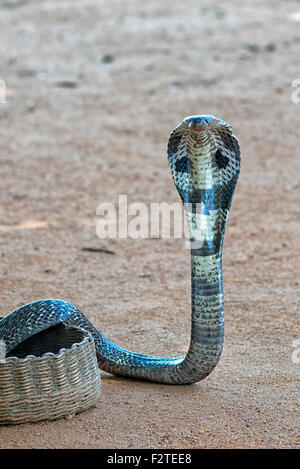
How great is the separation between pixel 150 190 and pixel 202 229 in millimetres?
4094

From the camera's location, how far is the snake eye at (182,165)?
3180 millimetres

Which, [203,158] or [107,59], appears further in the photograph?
[107,59]

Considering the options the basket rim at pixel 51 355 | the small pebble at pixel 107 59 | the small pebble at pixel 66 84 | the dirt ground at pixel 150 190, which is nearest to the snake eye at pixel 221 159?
the basket rim at pixel 51 355

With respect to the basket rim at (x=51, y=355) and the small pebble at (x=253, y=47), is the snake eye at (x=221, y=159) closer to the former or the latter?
the basket rim at (x=51, y=355)

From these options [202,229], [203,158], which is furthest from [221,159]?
[202,229]

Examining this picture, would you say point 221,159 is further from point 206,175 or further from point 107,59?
point 107,59

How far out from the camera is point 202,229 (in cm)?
316

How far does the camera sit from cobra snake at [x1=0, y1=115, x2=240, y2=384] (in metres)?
3.08

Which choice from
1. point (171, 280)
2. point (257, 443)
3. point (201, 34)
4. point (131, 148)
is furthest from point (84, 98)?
point (257, 443)

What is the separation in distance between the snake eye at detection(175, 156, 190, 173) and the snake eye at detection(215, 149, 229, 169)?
13 centimetres

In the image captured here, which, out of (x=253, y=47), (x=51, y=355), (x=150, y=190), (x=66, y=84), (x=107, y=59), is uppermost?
(x=253, y=47)

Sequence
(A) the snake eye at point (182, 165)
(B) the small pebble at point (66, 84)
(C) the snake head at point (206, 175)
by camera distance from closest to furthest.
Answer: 1. (C) the snake head at point (206, 175)
2. (A) the snake eye at point (182, 165)
3. (B) the small pebble at point (66, 84)

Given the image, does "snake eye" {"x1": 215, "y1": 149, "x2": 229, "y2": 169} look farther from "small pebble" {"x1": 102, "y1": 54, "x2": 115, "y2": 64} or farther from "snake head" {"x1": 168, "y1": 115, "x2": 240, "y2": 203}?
"small pebble" {"x1": 102, "y1": 54, "x2": 115, "y2": 64}

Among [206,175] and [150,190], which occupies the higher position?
[206,175]
